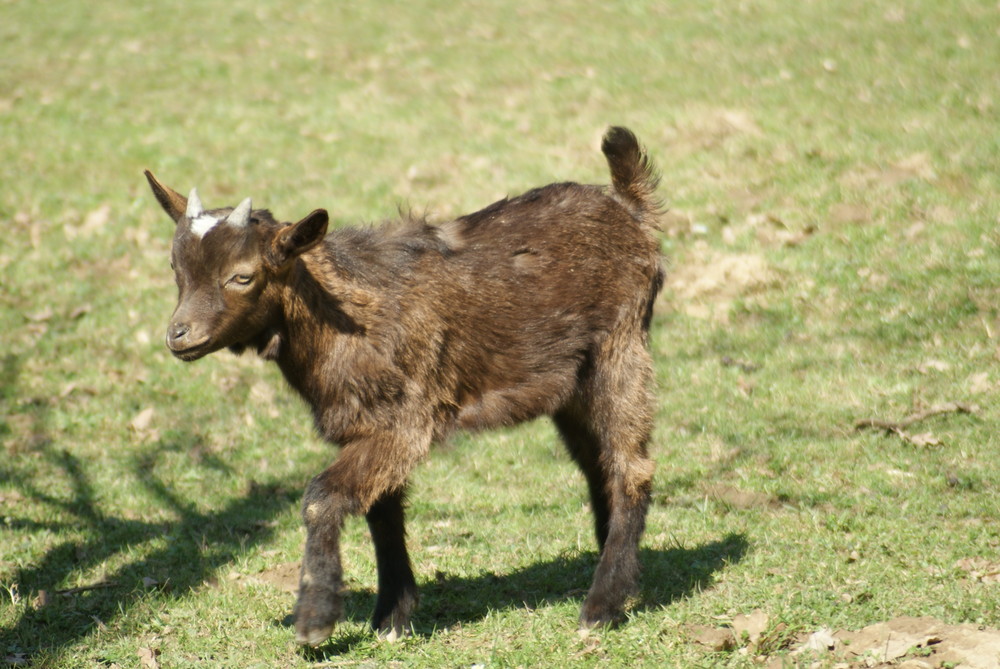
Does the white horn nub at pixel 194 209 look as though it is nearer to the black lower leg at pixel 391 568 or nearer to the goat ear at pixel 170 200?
the goat ear at pixel 170 200

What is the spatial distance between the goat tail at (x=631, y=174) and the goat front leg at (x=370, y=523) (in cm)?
187

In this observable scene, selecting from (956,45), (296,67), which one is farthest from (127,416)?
(956,45)

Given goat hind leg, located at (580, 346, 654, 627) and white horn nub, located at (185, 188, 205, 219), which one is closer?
white horn nub, located at (185, 188, 205, 219)

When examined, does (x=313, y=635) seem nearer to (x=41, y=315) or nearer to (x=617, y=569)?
(x=617, y=569)

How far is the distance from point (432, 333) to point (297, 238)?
0.84m

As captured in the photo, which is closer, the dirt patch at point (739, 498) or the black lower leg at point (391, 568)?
the black lower leg at point (391, 568)

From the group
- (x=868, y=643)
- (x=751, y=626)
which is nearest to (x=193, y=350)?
(x=751, y=626)

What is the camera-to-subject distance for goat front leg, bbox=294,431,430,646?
4.89m

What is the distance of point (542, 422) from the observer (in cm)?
834

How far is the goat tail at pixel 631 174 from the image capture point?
616 cm

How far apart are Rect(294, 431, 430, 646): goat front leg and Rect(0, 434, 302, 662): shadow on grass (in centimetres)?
121

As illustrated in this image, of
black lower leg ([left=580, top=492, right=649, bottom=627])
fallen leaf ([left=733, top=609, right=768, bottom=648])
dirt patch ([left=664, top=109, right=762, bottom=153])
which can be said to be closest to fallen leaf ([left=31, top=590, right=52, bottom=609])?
black lower leg ([left=580, top=492, right=649, bottom=627])

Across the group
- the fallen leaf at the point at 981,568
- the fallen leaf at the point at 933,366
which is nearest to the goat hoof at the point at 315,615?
the fallen leaf at the point at 981,568

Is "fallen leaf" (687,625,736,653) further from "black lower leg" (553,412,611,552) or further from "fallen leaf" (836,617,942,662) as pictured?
"black lower leg" (553,412,611,552)
